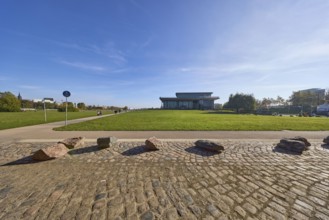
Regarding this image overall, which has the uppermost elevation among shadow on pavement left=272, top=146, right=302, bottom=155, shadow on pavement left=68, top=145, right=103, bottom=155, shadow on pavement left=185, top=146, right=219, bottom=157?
shadow on pavement left=68, top=145, right=103, bottom=155

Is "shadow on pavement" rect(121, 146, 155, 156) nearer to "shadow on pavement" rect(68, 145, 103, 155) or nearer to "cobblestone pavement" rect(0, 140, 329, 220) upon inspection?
"cobblestone pavement" rect(0, 140, 329, 220)

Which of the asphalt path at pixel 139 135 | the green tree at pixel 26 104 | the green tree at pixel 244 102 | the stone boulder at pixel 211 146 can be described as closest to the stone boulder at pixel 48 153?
the asphalt path at pixel 139 135

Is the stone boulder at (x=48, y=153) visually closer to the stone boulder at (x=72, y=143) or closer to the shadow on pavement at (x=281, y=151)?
the stone boulder at (x=72, y=143)

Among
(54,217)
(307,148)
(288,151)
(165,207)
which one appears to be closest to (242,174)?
(165,207)

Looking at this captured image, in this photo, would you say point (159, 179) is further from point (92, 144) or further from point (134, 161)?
point (92, 144)

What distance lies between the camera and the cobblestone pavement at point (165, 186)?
275cm

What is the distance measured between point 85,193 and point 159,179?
1.68m

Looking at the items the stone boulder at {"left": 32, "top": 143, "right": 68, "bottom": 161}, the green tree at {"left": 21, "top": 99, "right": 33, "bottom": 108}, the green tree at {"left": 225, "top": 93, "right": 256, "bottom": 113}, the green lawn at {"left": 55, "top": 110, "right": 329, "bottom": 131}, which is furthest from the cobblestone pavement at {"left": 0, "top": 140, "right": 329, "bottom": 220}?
the green tree at {"left": 21, "top": 99, "right": 33, "bottom": 108}

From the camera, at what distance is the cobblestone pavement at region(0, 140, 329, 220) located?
9.03 ft

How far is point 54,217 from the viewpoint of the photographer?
2.59 meters

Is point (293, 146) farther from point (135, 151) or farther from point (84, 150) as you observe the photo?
point (84, 150)

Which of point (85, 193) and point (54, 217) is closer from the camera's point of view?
point (54, 217)

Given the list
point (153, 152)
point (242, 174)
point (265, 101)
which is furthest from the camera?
point (265, 101)

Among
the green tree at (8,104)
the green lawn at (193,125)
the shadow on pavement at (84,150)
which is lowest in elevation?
the shadow on pavement at (84,150)
